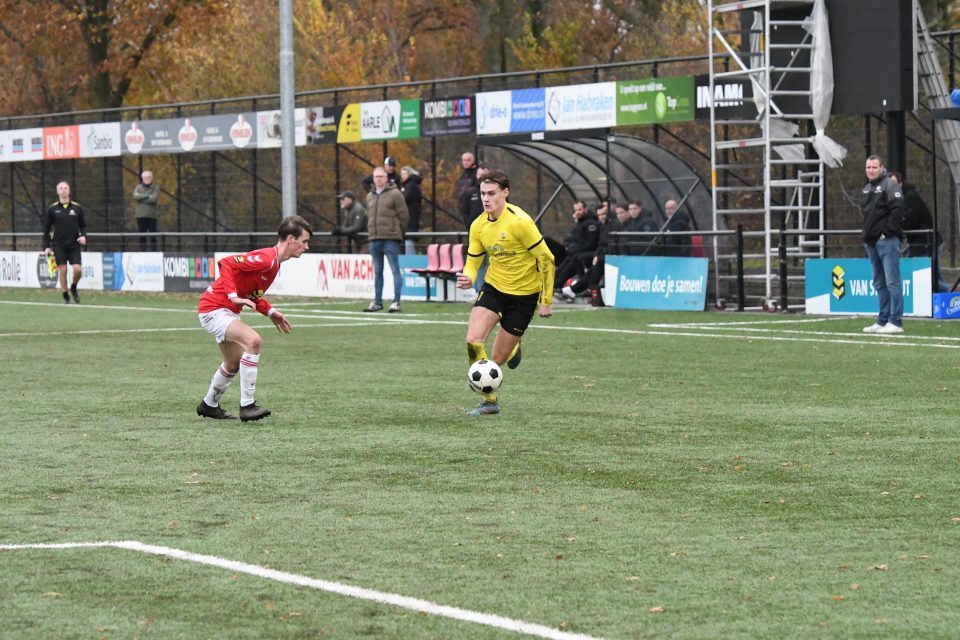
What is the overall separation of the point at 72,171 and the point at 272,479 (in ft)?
105

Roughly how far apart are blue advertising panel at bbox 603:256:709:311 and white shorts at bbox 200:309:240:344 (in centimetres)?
1356

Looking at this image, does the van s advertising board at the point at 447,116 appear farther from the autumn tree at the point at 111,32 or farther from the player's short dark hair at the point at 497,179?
the autumn tree at the point at 111,32

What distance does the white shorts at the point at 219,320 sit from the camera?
481 inches

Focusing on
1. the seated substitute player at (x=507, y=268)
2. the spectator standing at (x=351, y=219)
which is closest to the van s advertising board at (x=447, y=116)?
the spectator standing at (x=351, y=219)

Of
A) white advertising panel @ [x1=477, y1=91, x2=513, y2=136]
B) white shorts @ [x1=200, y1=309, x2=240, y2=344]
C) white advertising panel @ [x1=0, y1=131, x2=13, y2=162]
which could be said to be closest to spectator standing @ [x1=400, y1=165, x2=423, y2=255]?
white advertising panel @ [x1=477, y1=91, x2=513, y2=136]

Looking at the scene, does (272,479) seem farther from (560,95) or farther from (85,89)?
(85,89)

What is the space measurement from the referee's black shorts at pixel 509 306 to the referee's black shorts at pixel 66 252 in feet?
59.6

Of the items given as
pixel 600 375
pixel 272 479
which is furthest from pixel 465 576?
pixel 600 375

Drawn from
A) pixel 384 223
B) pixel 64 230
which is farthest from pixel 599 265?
pixel 64 230

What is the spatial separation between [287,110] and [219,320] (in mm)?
17296

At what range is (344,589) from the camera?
654 centimetres

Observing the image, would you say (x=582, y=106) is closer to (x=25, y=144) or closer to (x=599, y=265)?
(x=599, y=265)

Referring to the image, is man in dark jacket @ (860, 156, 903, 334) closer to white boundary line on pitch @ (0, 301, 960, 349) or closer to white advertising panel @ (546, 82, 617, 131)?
white boundary line on pitch @ (0, 301, 960, 349)

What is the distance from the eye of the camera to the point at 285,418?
1237 cm
